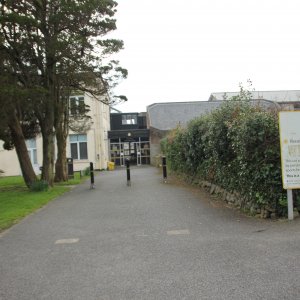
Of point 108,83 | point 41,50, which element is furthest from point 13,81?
point 108,83

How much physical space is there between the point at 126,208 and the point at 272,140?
453 centimetres

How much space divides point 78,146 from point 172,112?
39.1 feet

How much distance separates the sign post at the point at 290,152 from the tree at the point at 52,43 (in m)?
10.5

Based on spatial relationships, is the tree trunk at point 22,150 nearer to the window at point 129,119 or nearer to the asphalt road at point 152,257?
the asphalt road at point 152,257

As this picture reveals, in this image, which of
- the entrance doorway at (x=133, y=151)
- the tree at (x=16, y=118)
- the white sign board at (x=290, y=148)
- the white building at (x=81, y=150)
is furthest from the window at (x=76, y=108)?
the entrance doorway at (x=133, y=151)

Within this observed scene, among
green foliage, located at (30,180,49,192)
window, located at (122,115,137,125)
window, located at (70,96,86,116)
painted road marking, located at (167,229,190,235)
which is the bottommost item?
painted road marking, located at (167,229,190,235)

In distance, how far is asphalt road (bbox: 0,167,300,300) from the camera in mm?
4660


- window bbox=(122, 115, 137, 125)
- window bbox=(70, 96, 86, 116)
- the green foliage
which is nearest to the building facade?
window bbox=(122, 115, 137, 125)

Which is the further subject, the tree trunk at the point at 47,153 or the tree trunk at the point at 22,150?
the tree trunk at the point at 47,153

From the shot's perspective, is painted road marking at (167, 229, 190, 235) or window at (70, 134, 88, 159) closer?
painted road marking at (167, 229, 190, 235)

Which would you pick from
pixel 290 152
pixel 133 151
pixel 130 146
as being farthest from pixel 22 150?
pixel 133 151

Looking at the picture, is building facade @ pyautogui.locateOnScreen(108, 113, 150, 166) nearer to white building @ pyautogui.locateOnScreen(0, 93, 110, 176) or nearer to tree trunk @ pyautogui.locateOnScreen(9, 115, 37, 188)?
white building @ pyautogui.locateOnScreen(0, 93, 110, 176)

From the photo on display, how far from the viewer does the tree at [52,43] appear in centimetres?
1596

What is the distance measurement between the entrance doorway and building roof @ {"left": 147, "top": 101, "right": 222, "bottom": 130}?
9.01 feet
